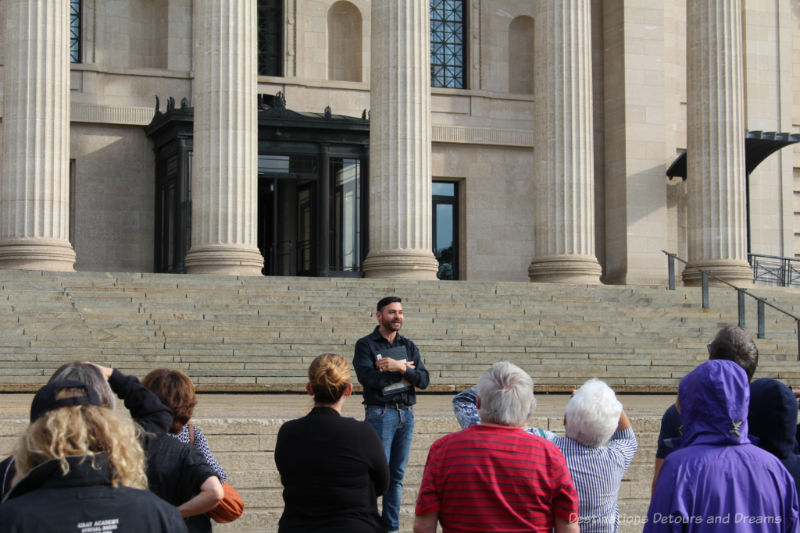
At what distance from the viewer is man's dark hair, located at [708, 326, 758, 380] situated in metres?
6.15

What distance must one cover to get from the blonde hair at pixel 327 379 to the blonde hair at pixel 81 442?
240cm

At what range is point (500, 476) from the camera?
17.3 ft

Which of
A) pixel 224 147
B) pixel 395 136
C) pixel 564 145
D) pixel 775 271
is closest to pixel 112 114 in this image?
pixel 224 147

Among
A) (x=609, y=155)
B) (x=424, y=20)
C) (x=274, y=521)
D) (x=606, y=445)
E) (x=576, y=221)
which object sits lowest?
(x=274, y=521)

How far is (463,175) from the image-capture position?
1324 inches

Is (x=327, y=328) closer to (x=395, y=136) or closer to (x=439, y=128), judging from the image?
(x=395, y=136)

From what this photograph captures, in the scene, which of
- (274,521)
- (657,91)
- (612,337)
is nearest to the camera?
(274,521)

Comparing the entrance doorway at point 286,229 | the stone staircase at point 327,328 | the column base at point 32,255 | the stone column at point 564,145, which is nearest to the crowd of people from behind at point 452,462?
the stone staircase at point 327,328

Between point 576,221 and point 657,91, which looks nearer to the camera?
point 576,221

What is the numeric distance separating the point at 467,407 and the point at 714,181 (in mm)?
24499

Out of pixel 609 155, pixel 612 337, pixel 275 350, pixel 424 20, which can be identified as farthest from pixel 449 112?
pixel 275 350

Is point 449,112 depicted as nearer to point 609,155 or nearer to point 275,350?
point 609,155

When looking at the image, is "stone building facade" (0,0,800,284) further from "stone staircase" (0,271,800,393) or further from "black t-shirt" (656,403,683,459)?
"black t-shirt" (656,403,683,459)

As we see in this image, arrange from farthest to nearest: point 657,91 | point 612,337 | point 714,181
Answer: point 657,91 → point 714,181 → point 612,337
